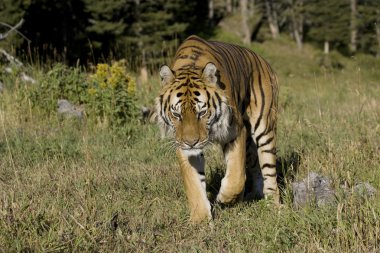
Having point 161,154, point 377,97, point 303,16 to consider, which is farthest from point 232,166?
point 303,16

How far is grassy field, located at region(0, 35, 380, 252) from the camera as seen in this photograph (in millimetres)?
3654

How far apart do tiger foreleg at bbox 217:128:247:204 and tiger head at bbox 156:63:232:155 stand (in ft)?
0.72

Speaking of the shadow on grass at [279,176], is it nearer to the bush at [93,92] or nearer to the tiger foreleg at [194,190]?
the tiger foreleg at [194,190]

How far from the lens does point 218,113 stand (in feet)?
14.3

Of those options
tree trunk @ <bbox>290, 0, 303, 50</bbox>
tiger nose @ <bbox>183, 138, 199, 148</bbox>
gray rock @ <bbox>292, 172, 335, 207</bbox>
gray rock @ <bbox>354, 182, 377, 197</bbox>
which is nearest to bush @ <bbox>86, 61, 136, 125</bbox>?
gray rock @ <bbox>292, 172, 335, 207</bbox>

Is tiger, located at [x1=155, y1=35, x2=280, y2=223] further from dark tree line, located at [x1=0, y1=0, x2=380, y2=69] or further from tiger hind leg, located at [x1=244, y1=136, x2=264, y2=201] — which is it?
dark tree line, located at [x1=0, y1=0, x2=380, y2=69]

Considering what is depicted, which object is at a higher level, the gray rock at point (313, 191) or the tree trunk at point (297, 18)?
the gray rock at point (313, 191)

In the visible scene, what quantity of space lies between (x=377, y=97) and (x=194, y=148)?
751 centimetres

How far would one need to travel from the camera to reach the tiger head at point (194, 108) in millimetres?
4203

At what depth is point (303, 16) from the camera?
50.1 metres

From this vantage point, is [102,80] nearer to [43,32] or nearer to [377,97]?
[377,97]

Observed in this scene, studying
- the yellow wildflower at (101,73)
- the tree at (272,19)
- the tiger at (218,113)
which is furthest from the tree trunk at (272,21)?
the tiger at (218,113)

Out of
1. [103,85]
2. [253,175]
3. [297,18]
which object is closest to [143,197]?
[253,175]

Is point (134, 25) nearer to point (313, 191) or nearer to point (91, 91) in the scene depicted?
point (91, 91)
